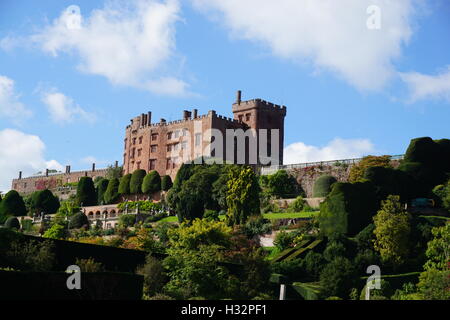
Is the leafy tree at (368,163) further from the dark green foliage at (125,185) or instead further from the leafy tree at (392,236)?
the dark green foliage at (125,185)

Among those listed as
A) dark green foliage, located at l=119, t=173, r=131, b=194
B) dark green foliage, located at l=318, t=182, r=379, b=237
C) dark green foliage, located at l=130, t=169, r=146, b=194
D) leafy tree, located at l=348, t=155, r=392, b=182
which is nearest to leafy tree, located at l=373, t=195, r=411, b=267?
dark green foliage, located at l=318, t=182, r=379, b=237

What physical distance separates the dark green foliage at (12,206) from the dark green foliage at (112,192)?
931cm

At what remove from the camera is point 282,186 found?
188 ft

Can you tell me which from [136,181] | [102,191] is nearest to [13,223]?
[102,191]

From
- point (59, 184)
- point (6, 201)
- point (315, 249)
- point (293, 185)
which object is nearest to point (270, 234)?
point (315, 249)

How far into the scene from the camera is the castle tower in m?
72.9

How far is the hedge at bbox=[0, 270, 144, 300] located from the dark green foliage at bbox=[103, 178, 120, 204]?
49706mm

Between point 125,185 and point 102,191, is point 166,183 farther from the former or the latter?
point 102,191

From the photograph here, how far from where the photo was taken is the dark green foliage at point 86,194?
238 ft

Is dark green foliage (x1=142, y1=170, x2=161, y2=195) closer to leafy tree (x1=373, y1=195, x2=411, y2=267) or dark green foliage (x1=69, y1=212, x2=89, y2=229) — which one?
dark green foliage (x1=69, y1=212, x2=89, y2=229)

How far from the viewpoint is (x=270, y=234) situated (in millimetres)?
42719

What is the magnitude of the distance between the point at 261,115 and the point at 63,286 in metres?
54.4
